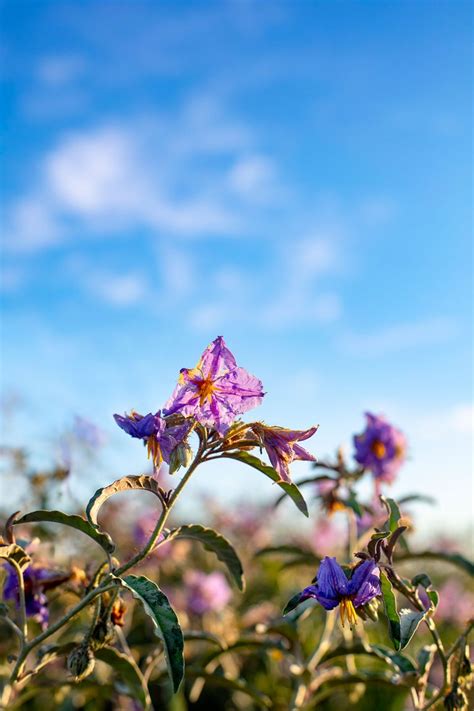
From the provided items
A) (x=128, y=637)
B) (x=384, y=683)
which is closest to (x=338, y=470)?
(x=384, y=683)

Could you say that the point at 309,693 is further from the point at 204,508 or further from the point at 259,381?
the point at 204,508

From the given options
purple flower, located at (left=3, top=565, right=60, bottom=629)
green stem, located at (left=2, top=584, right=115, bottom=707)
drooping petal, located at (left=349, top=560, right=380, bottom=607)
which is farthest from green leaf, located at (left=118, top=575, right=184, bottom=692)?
purple flower, located at (left=3, top=565, right=60, bottom=629)

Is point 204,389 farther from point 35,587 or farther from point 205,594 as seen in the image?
point 205,594

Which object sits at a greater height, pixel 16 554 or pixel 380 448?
pixel 380 448

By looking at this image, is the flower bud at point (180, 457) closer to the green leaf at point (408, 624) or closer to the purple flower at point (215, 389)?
the purple flower at point (215, 389)

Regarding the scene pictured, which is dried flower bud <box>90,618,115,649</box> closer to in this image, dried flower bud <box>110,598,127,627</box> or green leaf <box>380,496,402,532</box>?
dried flower bud <box>110,598,127,627</box>

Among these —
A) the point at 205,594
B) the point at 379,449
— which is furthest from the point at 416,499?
the point at 205,594
